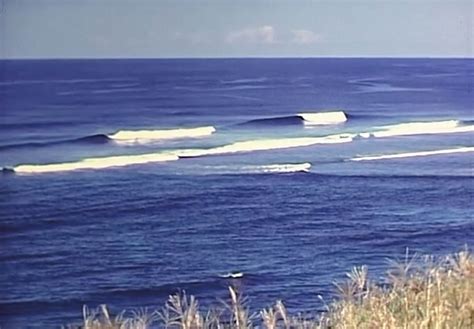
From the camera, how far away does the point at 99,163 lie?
22.0 feet

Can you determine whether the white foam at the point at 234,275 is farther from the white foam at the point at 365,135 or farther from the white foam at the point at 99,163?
the white foam at the point at 365,135

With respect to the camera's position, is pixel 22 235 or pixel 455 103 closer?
pixel 22 235

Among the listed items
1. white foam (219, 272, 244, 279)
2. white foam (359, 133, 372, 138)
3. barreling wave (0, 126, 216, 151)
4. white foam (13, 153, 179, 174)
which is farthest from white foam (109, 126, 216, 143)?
white foam (359, 133, 372, 138)

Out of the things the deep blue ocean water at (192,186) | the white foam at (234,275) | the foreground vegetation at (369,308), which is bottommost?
the foreground vegetation at (369,308)

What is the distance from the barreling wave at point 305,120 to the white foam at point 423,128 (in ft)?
1.08

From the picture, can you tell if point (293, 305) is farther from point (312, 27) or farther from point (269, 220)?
point (312, 27)

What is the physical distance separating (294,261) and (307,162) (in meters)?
0.65

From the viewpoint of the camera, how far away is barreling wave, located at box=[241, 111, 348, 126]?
6.86 m

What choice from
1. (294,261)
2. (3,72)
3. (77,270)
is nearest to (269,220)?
(294,261)

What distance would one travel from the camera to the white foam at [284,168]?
22.4 ft

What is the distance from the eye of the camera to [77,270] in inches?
261

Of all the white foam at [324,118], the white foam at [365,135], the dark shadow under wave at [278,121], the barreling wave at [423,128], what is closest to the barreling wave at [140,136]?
the dark shadow under wave at [278,121]

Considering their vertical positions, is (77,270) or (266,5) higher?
(266,5)

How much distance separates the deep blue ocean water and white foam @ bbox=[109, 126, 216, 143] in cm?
1
